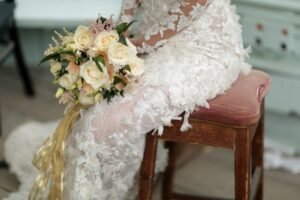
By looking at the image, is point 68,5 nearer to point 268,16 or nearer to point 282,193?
point 268,16

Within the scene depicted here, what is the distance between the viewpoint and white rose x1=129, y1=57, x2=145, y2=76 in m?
1.70

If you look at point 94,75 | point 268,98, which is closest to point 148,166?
point 94,75

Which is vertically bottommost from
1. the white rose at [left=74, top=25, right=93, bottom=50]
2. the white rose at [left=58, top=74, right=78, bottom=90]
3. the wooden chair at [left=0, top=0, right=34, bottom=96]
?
the wooden chair at [left=0, top=0, right=34, bottom=96]

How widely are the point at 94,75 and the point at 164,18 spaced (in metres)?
0.31

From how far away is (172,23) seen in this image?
1.79 m

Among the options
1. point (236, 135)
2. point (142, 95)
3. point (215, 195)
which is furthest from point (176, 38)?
point (215, 195)

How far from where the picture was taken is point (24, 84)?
3146mm

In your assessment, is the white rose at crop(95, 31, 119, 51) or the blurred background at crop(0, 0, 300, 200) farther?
the blurred background at crop(0, 0, 300, 200)

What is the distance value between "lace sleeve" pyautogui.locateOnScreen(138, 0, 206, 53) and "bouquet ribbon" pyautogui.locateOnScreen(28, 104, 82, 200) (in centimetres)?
28

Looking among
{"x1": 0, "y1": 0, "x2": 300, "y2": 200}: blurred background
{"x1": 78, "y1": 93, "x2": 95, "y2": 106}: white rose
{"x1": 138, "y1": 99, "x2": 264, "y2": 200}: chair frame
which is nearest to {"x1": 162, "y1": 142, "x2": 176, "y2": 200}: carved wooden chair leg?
{"x1": 0, "y1": 0, "x2": 300, "y2": 200}: blurred background

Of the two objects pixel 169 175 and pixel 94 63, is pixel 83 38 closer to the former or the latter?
pixel 94 63

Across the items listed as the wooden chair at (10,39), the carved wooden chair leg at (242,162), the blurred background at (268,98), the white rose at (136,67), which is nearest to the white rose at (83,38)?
the white rose at (136,67)

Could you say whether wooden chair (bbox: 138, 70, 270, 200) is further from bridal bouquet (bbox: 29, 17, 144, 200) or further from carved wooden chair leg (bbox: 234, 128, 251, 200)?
bridal bouquet (bbox: 29, 17, 144, 200)

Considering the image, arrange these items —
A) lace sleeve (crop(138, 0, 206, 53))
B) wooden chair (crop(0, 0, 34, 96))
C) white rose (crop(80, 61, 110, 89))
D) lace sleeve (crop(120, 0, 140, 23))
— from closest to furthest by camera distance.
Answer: white rose (crop(80, 61, 110, 89)) < lace sleeve (crop(138, 0, 206, 53)) < lace sleeve (crop(120, 0, 140, 23)) < wooden chair (crop(0, 0, 34, 96))
